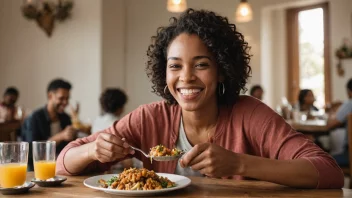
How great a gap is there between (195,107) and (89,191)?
0.48 meters

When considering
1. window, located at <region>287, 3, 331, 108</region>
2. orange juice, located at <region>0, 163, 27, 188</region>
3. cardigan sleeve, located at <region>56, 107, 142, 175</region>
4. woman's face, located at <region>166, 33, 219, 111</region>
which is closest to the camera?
orange juice, located at <region>0, 163, 27, 188</region>

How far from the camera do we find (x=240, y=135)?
5.07ft

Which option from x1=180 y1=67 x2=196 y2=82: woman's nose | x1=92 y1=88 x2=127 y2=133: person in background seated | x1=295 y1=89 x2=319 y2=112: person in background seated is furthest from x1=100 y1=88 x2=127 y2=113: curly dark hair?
x1=295 y1=89 x2=319 y2=112: person in background seated

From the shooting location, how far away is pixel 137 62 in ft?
22.6

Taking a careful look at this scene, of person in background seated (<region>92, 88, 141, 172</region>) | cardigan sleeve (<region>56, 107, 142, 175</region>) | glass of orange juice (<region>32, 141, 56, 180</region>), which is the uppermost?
person in background seated (<region>92, 88, 141, 172</region>)

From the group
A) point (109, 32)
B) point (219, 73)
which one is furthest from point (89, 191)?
point (109, 32)

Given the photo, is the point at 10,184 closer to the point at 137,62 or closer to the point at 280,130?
the point at 280,130

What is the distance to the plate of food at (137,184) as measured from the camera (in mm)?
1163

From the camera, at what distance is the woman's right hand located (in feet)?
4.48

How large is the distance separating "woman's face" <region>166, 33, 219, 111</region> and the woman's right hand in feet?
0.95

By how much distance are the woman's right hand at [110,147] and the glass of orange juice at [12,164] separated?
0.74ft

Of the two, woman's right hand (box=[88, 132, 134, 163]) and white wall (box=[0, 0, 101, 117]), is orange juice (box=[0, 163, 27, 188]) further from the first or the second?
white wall (box=[0, 0, 101, 117])

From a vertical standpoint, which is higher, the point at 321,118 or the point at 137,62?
the point at 137,62

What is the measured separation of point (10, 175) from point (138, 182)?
15.2 inches
